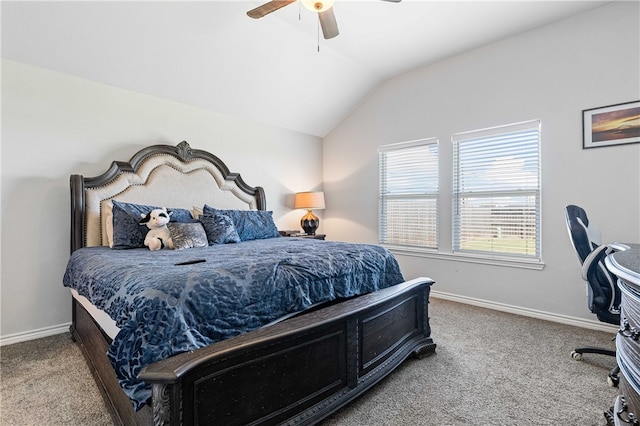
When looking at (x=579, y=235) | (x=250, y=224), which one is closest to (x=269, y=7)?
(x=250, y=224)

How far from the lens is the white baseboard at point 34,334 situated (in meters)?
2.60

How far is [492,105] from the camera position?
3.54 metres

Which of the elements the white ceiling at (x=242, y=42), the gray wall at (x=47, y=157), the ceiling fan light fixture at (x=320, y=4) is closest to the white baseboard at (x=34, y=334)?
the gray wall at (x=47, y=157)

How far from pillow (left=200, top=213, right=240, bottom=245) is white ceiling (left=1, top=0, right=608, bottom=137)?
151 cm

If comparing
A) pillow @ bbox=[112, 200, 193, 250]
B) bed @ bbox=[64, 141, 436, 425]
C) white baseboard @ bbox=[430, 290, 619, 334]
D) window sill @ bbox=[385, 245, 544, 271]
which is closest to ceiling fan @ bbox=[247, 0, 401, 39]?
bed @ bbox=[64, 141, 436, 425]

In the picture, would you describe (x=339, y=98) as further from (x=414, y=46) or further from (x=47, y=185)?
(x=47, y=185)

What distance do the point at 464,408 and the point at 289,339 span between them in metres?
1.09

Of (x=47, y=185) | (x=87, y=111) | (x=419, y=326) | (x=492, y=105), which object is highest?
(x=492, y=105)

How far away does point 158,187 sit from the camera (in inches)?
132

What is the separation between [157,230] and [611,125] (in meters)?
4.16

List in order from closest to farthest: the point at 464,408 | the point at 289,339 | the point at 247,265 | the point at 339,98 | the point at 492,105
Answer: the point at 289,339, the point at 247,265, the point at 464,408, the point at 492,105, the point at 339,98

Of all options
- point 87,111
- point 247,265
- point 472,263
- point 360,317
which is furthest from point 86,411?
point 472,263

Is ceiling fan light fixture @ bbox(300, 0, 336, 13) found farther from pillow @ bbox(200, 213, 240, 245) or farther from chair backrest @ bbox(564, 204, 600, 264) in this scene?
chair backrest @ bbox(564, 204, 600, 264)

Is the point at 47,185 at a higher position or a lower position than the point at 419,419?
higher
